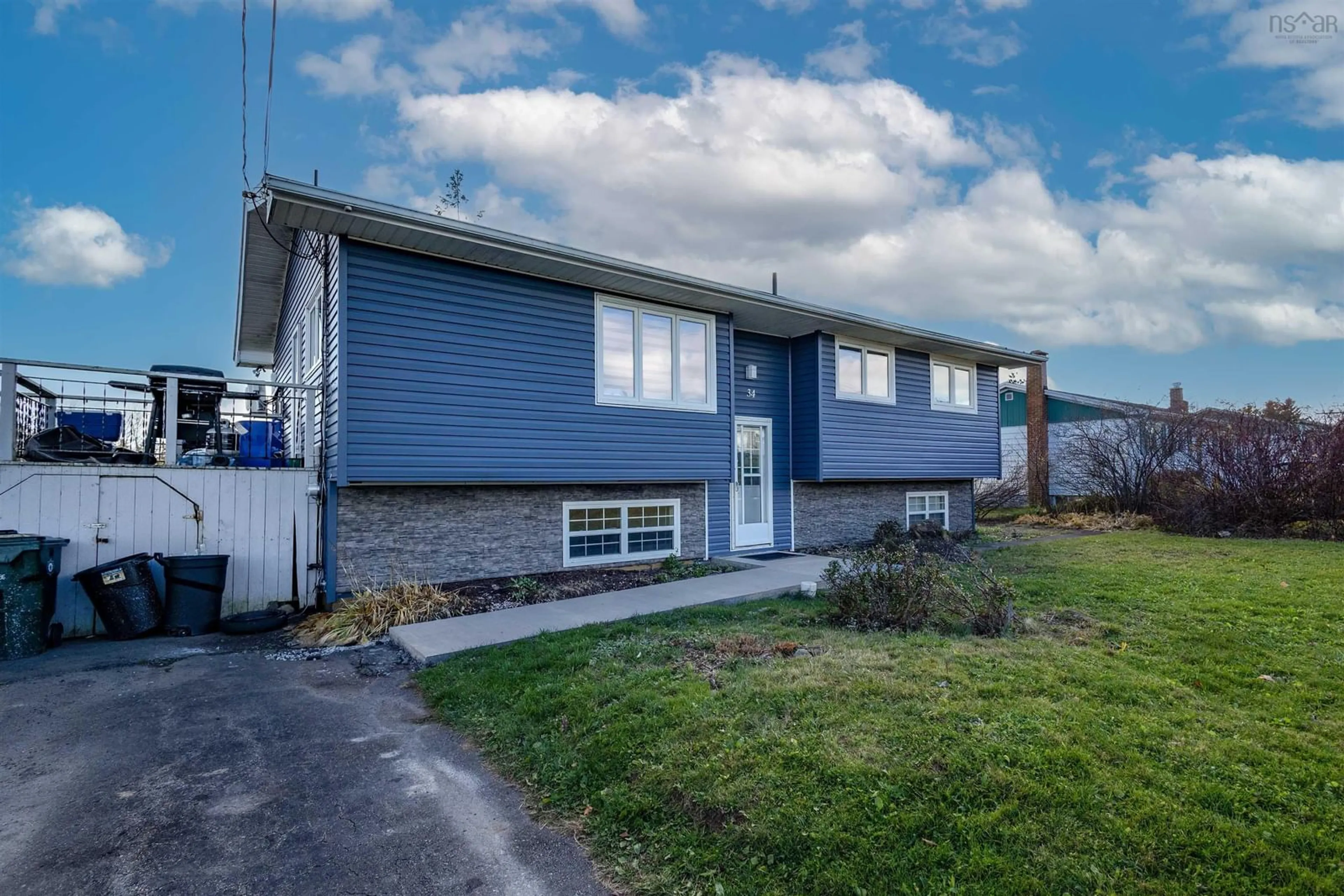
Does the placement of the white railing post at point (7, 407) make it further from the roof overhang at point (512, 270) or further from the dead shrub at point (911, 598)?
the dead shrub at point (911, 598)

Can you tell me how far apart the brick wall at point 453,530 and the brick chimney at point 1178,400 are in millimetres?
17877

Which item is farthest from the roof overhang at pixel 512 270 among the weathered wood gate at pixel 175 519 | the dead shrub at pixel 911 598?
the dead shrub at pixel 911 598

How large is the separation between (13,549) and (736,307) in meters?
8.59

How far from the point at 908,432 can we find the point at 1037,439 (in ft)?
37.2

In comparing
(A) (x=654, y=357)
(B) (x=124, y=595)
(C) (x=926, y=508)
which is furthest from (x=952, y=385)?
(B) (x=124, y=595)

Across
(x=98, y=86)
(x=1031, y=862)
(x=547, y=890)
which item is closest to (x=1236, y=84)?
(x=1031, y=862)

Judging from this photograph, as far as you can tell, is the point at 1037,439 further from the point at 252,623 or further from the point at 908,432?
the point at 252,623

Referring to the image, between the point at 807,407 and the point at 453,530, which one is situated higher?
the point at 807,407

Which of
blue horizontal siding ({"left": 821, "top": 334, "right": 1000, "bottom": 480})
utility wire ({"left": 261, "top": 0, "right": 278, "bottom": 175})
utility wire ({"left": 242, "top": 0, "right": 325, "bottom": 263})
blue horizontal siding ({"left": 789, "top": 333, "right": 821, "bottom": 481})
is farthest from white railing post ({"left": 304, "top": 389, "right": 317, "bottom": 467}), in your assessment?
blue horizontal siding ({"left": 821, "top": 334, "right": 1000, "bottom": 480})

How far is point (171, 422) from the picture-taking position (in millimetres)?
7309

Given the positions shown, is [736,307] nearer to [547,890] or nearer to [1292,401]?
[547,890]

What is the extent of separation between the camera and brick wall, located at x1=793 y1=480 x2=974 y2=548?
12.2 meters

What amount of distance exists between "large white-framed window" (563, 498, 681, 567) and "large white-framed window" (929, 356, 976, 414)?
665cm

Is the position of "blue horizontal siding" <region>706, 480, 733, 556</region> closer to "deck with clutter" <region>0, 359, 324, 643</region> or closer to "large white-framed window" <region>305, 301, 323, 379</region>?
"deck with clutter" <region>0, 359, 324, 643</region>
